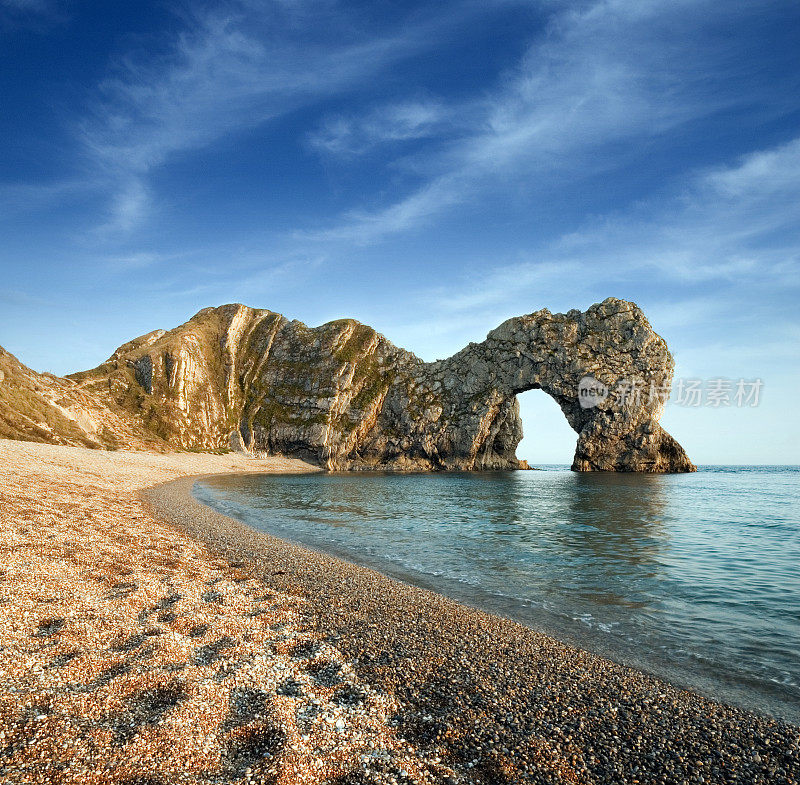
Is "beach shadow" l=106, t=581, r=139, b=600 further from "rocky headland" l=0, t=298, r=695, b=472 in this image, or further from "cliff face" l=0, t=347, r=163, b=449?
"rocky headland" l=0, t=298, r=695, b=472

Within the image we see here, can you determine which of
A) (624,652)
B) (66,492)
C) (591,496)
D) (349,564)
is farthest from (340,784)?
(591,496)

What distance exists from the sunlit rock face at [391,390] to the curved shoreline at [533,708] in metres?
111

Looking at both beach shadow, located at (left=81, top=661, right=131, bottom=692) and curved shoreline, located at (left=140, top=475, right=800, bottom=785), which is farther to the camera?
beach shadow, located at (left=81, top=661, right=131, bottom=692)

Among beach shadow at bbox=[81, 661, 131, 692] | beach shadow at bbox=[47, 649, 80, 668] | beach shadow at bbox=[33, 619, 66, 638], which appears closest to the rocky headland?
beach shadow at bbox=[33, 619, 66, 638]

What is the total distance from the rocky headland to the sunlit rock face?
0.37m

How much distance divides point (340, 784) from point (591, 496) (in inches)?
2161

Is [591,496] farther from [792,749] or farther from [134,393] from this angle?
[134,393]

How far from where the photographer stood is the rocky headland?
114 m

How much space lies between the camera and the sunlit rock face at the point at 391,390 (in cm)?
11481

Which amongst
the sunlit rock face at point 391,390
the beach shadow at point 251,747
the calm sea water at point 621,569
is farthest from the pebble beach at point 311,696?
the sunlit rock face at point 391,390

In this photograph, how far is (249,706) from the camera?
26.1ft

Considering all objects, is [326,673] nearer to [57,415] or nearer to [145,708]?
[145,708]

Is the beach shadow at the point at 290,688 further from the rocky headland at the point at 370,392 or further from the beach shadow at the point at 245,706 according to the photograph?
the rocky headland at the point at 370,392

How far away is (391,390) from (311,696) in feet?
438
